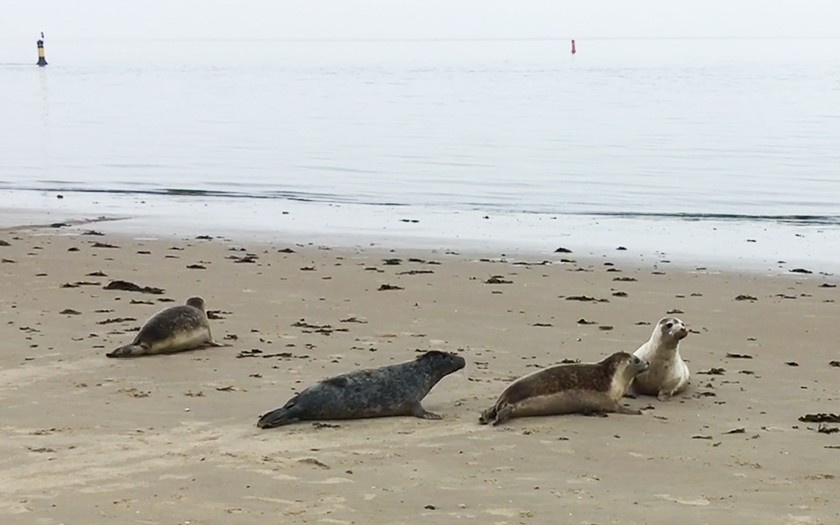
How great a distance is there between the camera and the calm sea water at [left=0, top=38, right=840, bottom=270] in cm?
1778

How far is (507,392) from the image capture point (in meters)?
6.56

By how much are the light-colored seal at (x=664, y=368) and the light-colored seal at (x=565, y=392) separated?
279mm

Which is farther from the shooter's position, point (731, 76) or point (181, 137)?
point (731, 76)

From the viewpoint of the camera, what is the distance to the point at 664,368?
7137 millimetres

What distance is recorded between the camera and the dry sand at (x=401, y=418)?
5.09 m

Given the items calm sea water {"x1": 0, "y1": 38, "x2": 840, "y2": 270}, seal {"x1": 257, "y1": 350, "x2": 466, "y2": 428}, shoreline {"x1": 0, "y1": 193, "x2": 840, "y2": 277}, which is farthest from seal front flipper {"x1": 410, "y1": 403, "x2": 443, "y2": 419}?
calm sea water {"x1": 0, "y1": 38, "x2": 840, "y2": 270}

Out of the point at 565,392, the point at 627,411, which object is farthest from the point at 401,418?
the point at 627,411

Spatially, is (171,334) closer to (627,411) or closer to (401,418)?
(401,418)

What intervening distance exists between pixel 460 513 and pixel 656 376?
8.26 feet

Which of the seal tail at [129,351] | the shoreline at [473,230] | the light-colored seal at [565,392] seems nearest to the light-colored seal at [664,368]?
the light-colored seal at [565,392]

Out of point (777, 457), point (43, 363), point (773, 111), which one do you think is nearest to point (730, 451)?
point (777, 457)

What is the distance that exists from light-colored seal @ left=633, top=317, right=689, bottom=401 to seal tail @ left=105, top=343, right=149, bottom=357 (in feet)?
9.90

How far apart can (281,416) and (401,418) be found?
65 cm

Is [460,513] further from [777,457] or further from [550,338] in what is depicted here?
[550,338]
